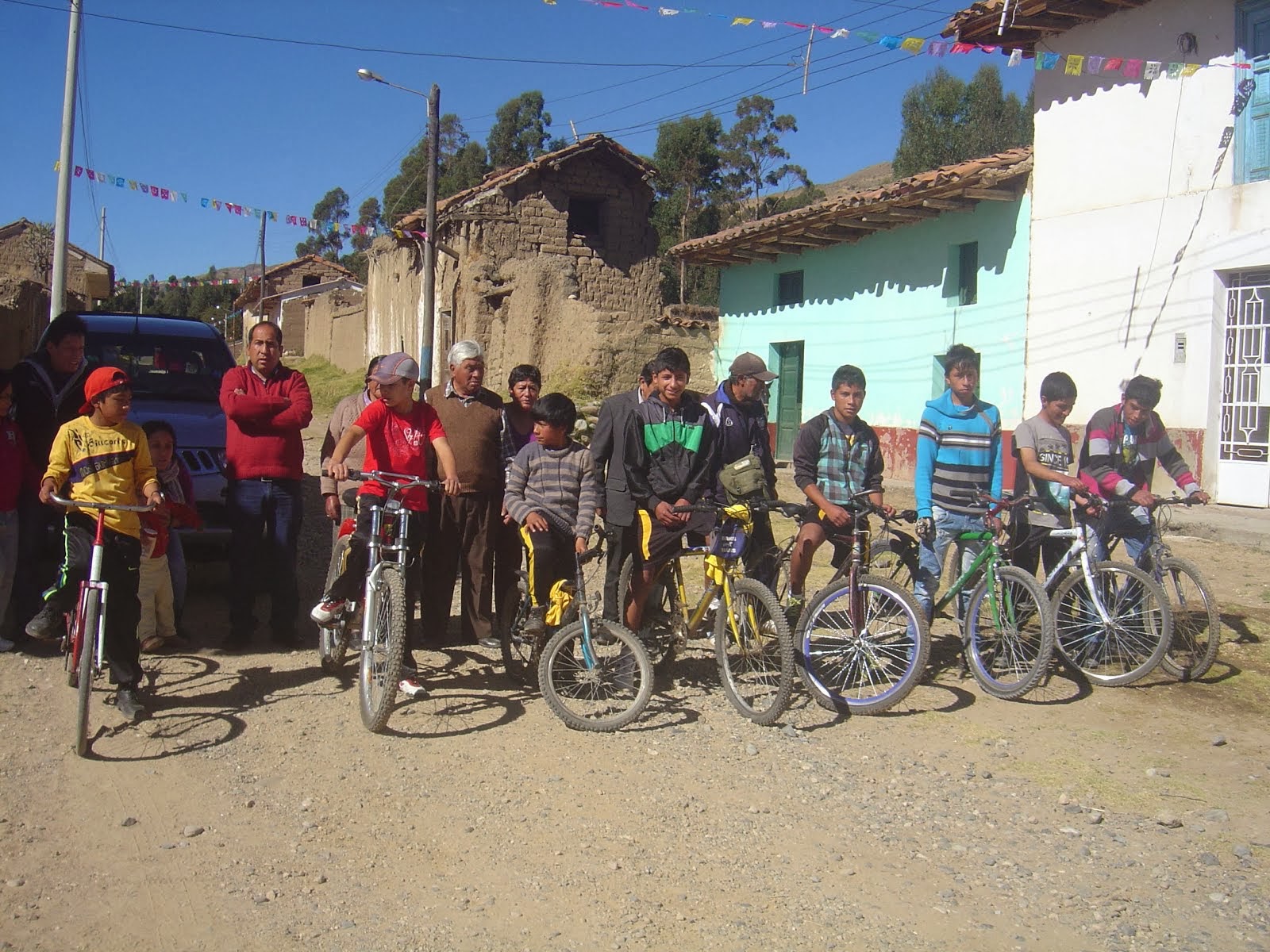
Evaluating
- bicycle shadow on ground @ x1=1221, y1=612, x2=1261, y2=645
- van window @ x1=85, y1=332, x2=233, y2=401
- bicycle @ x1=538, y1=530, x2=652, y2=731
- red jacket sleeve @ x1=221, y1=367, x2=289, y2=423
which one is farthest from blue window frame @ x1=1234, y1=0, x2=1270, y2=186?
van window @ x1=85, y1=332, x2=233, y2=401

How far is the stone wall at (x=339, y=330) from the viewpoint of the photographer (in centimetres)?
3384

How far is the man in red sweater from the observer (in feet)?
19.9

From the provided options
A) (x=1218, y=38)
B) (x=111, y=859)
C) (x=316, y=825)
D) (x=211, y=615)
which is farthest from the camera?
(x=1218, y=38)

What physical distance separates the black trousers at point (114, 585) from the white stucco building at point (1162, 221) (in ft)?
36.9

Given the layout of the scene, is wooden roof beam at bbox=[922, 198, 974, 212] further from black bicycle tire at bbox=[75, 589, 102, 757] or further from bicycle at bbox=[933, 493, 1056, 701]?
black bicycle tire at bbox=[75, 589, 102, 757]

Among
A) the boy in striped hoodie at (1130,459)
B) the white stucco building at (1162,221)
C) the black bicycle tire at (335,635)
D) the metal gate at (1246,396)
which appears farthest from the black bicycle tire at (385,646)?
the metal gate at (1246,396)

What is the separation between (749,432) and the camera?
6301mm

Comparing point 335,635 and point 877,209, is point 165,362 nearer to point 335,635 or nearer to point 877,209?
point 335,635

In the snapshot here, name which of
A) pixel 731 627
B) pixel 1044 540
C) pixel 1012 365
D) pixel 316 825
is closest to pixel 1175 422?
pixel 1012 365

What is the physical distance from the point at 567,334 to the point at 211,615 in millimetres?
11654

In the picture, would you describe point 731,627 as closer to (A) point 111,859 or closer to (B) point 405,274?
(A) point 111,859

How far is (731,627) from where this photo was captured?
5293 millimetres

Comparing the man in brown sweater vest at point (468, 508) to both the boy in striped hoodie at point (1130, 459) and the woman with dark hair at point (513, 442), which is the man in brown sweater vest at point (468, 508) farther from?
the boy in striped hoodie at point (1130, 459)

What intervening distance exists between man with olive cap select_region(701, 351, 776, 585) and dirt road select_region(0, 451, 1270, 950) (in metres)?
0.84
